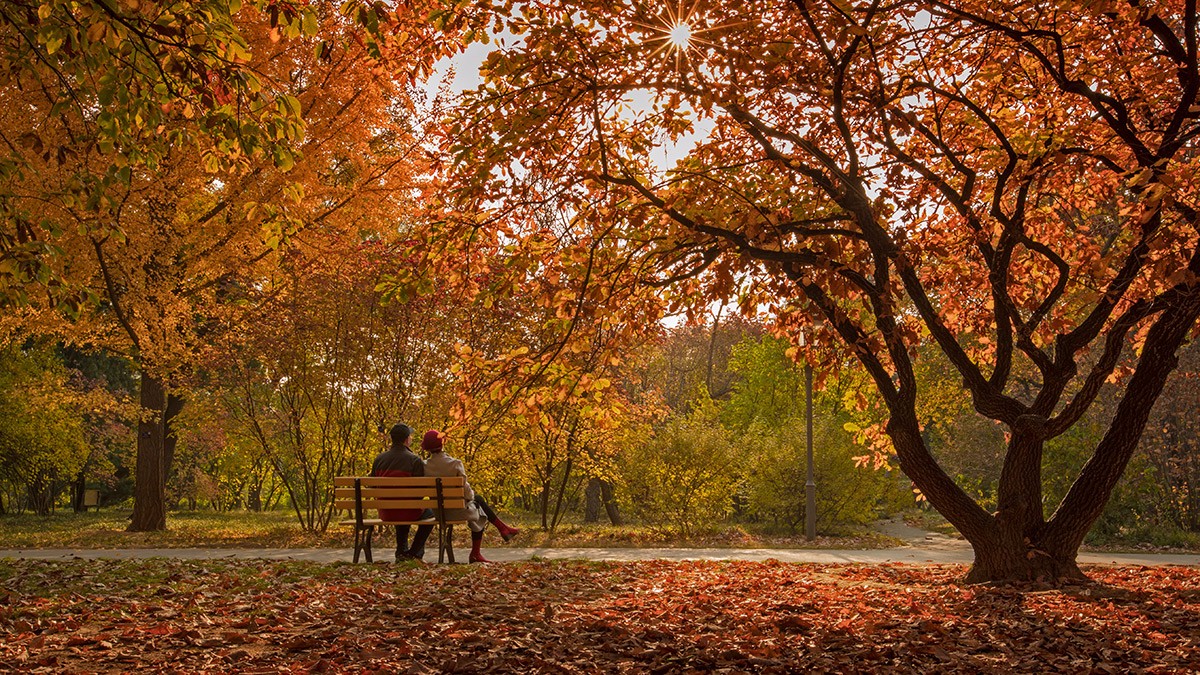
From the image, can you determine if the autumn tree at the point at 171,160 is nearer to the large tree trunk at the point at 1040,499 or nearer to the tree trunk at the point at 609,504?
the large tree trunk at the point at 1040,499

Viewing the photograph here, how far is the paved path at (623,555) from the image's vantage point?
1255 centimetres

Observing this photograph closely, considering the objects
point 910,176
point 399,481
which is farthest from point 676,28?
point 399,481

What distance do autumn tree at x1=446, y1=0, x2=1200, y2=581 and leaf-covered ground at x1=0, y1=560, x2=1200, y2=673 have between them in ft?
5.22

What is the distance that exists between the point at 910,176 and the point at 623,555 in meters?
7.40

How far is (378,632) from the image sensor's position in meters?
5.18

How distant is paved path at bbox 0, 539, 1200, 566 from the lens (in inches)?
494

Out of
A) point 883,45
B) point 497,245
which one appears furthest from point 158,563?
point 883,45

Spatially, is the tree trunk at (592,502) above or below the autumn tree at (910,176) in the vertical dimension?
below

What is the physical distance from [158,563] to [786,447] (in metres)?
15.2

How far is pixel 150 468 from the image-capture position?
60.0 ft

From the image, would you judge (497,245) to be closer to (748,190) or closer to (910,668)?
(748,190)

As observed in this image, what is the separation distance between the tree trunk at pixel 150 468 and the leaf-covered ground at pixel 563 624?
10.4m

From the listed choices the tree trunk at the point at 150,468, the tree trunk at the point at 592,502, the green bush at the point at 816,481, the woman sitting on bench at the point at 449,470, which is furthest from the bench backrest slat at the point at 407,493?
the tree trunk at the point at 592,502

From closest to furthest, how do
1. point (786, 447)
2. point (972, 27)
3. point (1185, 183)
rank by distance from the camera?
point (1185, 183) < point (972, 27) < point (786, 447)
